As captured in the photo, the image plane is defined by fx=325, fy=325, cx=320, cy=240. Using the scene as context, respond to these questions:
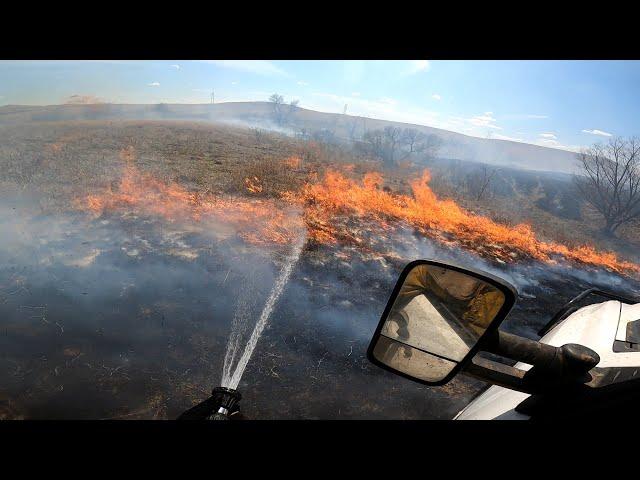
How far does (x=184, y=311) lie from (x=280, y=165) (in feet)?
57.2

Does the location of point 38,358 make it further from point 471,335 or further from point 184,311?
point 471,335

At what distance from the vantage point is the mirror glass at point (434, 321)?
1.27 meters

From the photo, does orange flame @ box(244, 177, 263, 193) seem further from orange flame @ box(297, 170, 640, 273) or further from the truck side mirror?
the truck side mirror

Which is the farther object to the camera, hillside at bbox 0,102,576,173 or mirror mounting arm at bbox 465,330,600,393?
hillside at bbox 0,102,576,173

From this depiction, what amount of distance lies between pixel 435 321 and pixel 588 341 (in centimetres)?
99

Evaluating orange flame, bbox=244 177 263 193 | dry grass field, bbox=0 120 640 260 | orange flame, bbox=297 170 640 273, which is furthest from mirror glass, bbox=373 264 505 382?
orange flame, bbox=244 177 263 193

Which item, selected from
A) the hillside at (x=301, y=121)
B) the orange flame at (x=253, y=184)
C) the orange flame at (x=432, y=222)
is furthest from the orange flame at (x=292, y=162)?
the hillside at (x=301, y=121)

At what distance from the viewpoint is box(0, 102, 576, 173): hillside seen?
42.6m

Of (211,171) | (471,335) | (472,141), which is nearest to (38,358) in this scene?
(471,335)

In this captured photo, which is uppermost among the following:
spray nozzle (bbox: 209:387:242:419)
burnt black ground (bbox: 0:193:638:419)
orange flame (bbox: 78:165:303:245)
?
spray nozzle (bbox: 209:387:242:419)

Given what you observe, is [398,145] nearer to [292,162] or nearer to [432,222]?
[292,162]

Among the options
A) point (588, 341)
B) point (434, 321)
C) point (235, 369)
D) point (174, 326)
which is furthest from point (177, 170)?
point (588, 341)

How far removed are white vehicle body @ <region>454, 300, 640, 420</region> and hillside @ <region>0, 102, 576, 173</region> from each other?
4254 cm

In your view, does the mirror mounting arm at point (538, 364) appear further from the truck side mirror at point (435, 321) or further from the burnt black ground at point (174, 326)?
the burnt black ground at point (174, 326)
